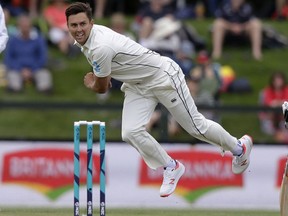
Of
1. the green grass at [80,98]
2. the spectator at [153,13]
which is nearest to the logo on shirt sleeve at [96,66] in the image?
the green grass at [80,98]

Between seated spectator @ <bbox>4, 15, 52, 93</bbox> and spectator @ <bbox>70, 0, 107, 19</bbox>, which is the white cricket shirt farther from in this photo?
spectator @ <bbox>70, 0, 107, 19</bbox>

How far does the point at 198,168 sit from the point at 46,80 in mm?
4085

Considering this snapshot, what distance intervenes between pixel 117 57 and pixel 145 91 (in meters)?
0.53

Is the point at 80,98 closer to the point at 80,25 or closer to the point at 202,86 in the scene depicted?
the point at 202,86

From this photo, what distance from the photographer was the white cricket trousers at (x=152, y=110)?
1003 centimetres

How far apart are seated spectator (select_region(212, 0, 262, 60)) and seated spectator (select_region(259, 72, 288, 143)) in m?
1.84

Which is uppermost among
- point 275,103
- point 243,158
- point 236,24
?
point 236,24

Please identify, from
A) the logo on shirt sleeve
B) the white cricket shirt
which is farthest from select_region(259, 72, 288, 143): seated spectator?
the logo on shirt sleeve

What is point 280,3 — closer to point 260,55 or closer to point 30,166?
point 260,55

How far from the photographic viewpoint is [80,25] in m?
9.46

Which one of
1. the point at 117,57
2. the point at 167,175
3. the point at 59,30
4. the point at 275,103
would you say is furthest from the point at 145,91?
the point at 59,30

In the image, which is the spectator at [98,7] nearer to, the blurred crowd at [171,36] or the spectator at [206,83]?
the blurred crowd at [171,36]

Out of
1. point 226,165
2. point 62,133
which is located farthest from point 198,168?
point 62,133

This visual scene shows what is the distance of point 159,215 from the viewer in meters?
11.1
